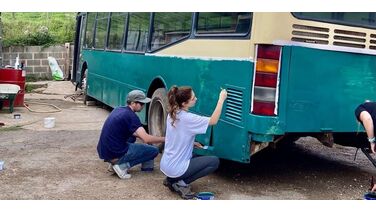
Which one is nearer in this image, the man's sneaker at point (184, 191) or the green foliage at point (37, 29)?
the man's sneaker at point (184, 191)

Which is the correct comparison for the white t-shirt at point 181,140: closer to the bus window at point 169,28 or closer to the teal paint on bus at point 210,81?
the teal paint on bus at point 210,81

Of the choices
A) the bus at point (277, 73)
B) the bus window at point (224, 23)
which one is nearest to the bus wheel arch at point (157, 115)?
the bus at point (277, 73)

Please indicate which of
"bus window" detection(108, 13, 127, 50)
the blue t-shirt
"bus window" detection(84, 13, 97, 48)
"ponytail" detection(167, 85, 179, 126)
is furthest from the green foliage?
"ponytail" detection(167, 85, 179, 126)

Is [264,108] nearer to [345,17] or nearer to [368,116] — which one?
[368,116]

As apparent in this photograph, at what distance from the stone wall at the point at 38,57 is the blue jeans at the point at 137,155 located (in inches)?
507

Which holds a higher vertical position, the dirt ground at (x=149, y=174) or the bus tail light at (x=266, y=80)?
the bus tail light at (x=266, y=80)

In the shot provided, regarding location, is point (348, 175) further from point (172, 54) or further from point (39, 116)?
point (39, 116)

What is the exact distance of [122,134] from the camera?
208 inches

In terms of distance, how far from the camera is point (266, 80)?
4.59m

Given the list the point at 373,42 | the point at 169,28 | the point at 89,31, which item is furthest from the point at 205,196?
the point at 89,31

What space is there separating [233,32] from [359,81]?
136 centimetres

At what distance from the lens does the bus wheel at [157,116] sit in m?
6.41

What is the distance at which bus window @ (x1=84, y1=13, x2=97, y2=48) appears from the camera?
1120cm

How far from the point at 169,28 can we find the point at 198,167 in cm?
227
